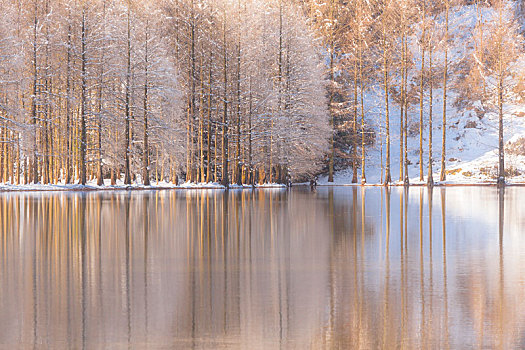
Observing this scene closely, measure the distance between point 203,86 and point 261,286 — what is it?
164ft

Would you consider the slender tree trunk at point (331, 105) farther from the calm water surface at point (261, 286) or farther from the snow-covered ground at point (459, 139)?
the calm water surface at point (261, 286)

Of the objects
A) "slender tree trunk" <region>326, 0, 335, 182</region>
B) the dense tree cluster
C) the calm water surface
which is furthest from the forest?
the calm water surface

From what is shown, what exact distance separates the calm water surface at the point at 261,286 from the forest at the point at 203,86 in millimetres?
32638

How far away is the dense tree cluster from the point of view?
50.3 m

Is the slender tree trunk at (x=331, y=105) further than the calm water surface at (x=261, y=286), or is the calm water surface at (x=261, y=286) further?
the slender tree trunk at (x=331, y=105)

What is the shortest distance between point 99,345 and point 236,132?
180 ft

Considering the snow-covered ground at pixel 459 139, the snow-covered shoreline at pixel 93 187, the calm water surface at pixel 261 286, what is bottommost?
the calm water surface at pixel 261 286

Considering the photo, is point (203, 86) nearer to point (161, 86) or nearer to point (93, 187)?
point (161, 86)

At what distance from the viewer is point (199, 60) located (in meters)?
57.6

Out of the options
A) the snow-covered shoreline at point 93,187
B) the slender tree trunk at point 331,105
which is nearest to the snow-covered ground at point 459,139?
the slender tree trunk at point 331,105

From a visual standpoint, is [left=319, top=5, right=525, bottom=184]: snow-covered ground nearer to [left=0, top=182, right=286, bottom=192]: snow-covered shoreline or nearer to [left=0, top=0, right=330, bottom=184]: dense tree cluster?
[left=0, top=0, right=330, bottom=184]: dense tree cluster

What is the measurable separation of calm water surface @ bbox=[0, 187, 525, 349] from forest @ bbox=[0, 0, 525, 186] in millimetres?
32638

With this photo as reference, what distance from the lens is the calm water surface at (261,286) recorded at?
273 inches

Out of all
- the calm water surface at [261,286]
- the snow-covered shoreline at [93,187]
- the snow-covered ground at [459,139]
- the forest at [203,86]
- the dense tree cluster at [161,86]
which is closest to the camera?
the calm water surface at [261,286]
